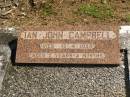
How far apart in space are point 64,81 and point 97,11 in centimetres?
165

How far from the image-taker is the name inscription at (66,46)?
555 cm

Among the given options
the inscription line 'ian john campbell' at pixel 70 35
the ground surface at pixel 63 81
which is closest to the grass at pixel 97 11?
the inscription line 'ian john campbell' at pixel 70 35

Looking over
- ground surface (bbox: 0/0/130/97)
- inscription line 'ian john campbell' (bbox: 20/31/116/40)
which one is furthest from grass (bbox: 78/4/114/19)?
ground surface (bbox: 0/0/130/97)

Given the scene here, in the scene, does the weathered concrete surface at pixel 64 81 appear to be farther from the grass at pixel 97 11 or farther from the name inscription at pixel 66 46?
the grass at pixel 97 11

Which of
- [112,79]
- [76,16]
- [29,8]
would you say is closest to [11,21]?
[29,8]

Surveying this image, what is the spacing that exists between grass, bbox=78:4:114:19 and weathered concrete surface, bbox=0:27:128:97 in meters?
1.25

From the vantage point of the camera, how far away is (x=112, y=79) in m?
5.38

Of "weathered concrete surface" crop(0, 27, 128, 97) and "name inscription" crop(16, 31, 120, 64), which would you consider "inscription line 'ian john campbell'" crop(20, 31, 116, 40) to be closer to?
"name inscription" crop(16, 31, 120, 64)

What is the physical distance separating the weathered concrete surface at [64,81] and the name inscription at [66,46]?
0.10 m

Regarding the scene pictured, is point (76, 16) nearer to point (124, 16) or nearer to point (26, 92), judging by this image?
point (124, 16)

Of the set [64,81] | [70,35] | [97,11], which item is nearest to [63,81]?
[64,81]

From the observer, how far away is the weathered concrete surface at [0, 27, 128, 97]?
5.26m

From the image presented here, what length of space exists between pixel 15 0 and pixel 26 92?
2.22 metres

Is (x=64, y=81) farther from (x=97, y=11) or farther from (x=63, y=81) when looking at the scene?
(x=97, y=11)
